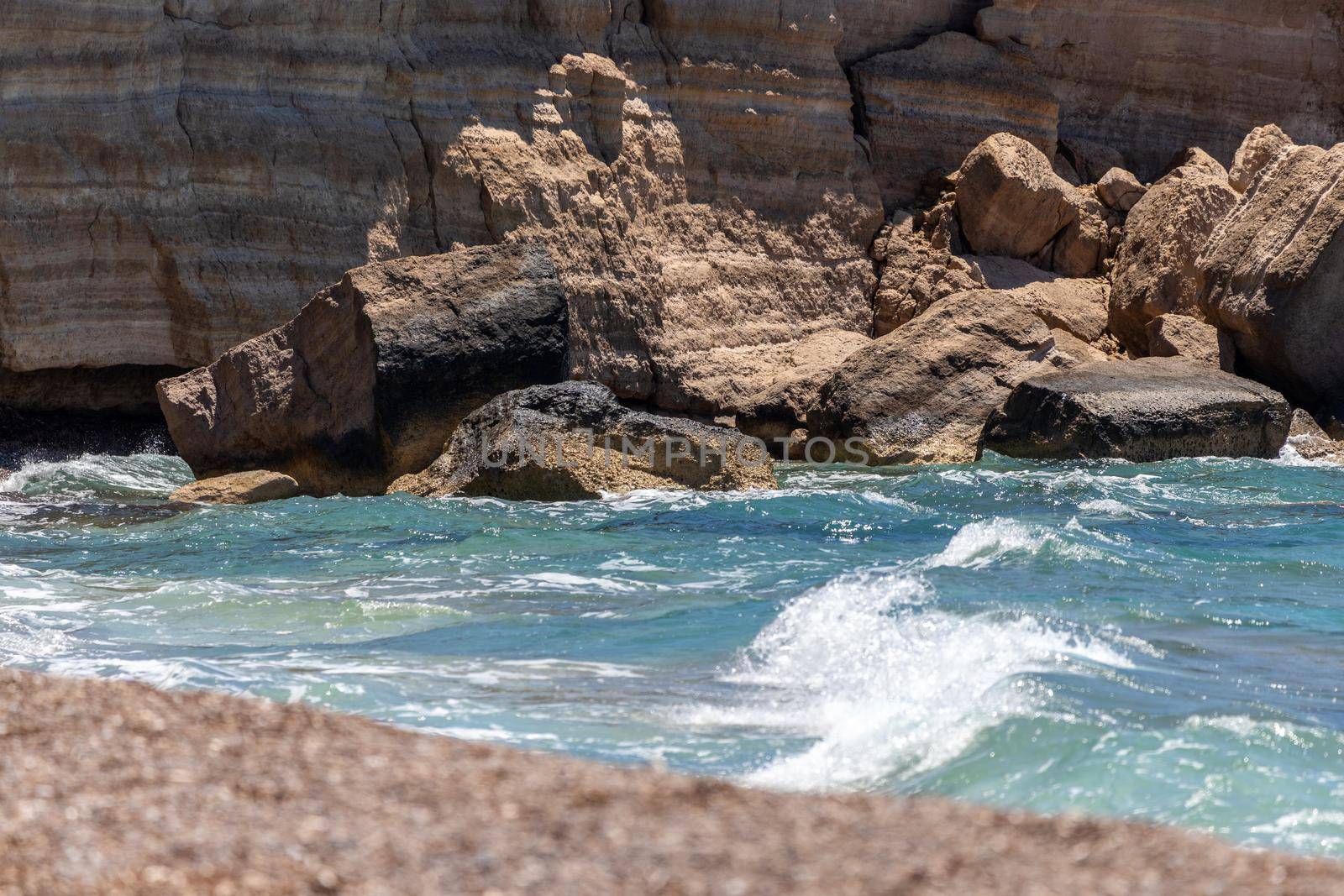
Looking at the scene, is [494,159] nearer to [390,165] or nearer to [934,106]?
[390,165]

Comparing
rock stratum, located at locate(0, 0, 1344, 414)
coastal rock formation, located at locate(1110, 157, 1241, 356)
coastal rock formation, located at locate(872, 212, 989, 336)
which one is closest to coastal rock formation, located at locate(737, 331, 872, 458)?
rock stratum, located at locate(0, 0, 1344, 414)

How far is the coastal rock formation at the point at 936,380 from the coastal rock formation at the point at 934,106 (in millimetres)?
3318

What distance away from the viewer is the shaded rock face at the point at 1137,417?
1215cm

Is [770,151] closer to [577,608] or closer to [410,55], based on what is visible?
[410,55]

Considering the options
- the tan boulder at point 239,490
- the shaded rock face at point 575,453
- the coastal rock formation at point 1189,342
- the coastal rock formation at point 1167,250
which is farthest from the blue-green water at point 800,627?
the coastal rock formation at point 1167,250

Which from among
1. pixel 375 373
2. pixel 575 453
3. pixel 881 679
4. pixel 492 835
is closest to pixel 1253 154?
pixel 575 453

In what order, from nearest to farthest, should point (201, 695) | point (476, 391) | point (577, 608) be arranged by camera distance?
point (201, 695) → point (577, 608) → point (476, 391)

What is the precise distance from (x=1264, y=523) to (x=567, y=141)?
24.1ft

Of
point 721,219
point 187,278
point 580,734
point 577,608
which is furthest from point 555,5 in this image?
point 580,734

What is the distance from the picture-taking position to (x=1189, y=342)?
1438cm

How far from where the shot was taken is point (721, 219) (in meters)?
15.1

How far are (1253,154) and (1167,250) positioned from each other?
232 cm

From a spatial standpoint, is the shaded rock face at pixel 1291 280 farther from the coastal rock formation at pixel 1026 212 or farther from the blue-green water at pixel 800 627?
the blue-green water at pixel 800 627

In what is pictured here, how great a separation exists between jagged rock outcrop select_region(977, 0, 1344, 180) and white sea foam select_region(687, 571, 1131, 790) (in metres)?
13.7
